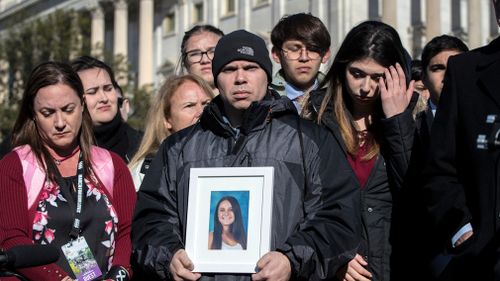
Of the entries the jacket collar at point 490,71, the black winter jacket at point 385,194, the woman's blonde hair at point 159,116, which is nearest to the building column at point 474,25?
the woman's blonde hair at point 159,116

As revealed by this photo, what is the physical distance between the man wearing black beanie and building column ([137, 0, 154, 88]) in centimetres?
4955

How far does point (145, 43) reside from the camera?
5481 cm

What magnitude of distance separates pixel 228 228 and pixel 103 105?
12.0 ft

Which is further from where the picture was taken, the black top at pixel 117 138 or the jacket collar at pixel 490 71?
the black top at pixel 117 138

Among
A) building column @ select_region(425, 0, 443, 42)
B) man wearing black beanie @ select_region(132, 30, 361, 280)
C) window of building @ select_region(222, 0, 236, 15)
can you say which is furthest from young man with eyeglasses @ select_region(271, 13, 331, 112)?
window of building @ select_region(222, 0, 236, 15)

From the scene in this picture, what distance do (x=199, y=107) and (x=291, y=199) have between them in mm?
2270

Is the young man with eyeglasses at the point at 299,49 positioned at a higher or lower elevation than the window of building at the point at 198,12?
lower

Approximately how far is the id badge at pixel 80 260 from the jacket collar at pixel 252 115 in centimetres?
113

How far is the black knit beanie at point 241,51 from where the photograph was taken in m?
5.52

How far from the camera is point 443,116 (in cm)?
485

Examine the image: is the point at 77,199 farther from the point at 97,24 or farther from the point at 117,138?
the point at 97,24

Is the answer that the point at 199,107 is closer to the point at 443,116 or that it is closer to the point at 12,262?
the point at 443,116

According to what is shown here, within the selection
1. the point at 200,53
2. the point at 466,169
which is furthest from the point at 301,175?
the point at 200,53

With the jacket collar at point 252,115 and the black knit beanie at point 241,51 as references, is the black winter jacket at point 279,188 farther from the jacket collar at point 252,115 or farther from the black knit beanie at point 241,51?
the black knit beanie at point 241,51
